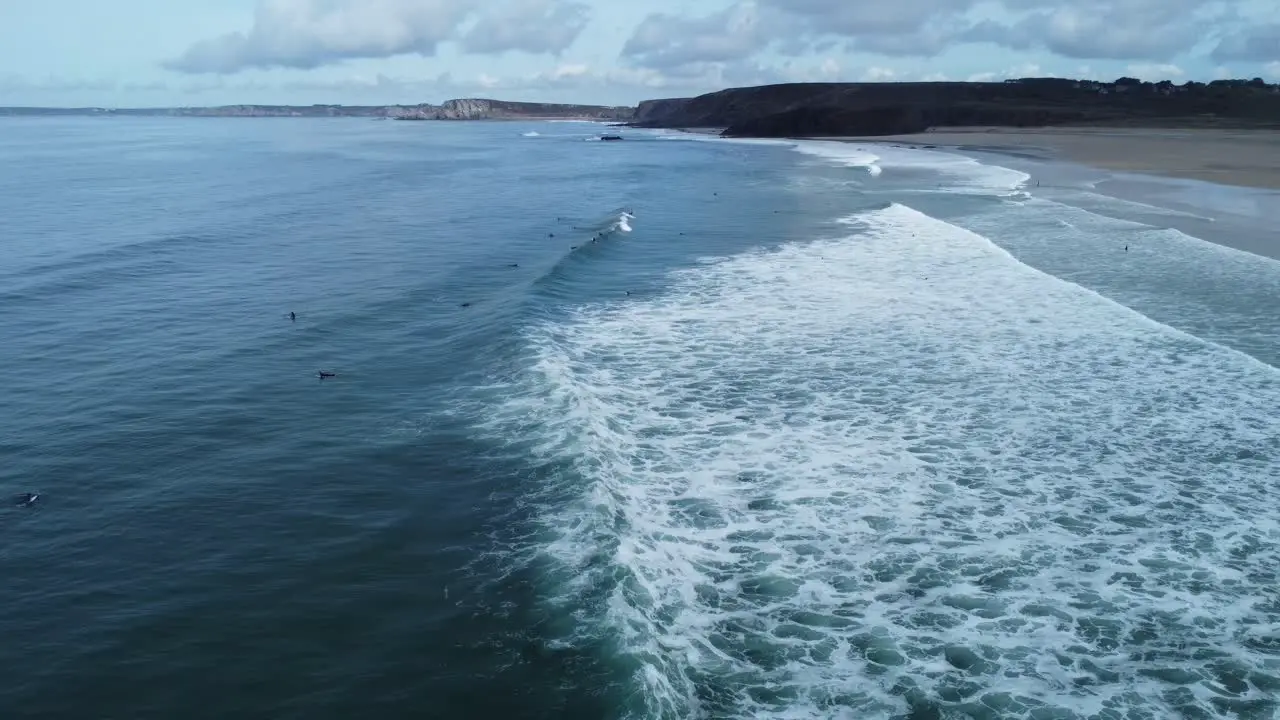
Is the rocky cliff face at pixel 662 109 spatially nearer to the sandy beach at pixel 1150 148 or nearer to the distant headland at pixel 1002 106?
the distant headland at pixel 1002 106

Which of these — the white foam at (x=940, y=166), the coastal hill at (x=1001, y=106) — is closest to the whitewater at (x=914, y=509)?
the white foam at (x=940, y=166)

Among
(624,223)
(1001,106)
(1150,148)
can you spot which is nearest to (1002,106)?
(1001,106)

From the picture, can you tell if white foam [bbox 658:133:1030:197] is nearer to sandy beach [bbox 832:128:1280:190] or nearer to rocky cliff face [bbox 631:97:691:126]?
sandy beach [bbox 832:128:1280:190]

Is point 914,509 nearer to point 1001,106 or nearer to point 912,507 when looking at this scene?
point 912,507

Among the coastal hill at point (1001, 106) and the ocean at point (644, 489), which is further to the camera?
the coastal hill at point (1001, 106)

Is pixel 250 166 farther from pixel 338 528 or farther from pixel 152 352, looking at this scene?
pixel 338 528

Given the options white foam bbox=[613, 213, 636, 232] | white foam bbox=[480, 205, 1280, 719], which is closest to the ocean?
white foam bbox=[480, 205, 1280, 719]

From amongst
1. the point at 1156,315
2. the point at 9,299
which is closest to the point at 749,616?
the point at 1156,315
